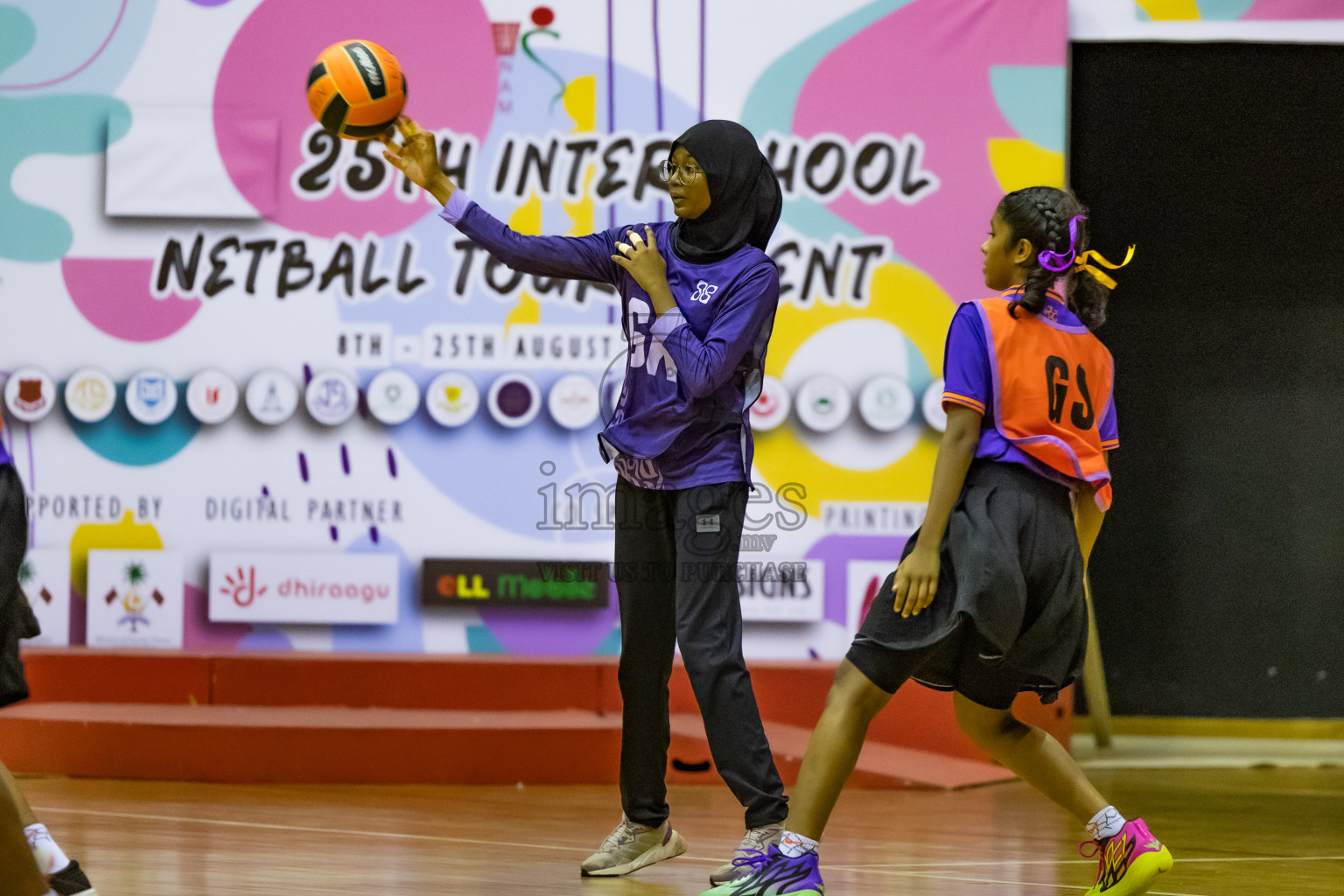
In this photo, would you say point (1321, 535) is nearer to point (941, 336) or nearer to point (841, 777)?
point (941, 336)

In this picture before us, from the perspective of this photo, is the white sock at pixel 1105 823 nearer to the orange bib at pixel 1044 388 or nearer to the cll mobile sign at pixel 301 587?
the orange bib at pixel 1044 388

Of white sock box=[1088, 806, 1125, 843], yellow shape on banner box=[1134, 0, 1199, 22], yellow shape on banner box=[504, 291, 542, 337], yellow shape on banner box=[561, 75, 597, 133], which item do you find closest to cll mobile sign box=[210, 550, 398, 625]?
yellow shape on banner box=[504, 291, 542, 337]

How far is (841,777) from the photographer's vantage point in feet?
7.77

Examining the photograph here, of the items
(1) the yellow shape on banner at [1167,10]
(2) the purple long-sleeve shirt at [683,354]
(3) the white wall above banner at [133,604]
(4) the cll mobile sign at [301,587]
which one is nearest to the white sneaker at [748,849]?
(2) the purple long-sleeve shirt at [683,354]

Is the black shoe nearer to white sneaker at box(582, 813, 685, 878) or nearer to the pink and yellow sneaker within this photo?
white sneaker at box(582, 813, 685, 878)

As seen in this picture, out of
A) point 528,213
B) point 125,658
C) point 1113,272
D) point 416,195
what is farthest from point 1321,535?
point 125,658

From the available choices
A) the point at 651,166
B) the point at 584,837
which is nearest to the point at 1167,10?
the point at 651,166

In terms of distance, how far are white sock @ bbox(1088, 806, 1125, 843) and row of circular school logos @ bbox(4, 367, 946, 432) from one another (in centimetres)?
235

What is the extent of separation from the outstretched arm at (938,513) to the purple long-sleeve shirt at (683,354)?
1.51 ft

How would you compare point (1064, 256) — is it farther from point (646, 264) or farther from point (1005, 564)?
point (646, 264)

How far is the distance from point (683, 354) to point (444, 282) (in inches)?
93.8

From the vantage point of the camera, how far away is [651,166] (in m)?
4.80

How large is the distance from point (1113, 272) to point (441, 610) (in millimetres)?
2796

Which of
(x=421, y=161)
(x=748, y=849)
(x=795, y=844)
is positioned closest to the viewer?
(x=795, y=844)
